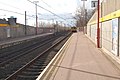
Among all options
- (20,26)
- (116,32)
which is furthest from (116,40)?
(20,26)

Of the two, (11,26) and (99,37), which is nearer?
(99,37)

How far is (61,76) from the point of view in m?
12.0

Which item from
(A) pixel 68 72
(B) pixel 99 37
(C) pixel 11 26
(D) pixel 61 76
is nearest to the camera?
(D) pixel 61 76

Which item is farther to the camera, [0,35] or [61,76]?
[0,35]

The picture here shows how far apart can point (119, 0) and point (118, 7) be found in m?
0.54

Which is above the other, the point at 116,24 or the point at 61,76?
the point at 116,24

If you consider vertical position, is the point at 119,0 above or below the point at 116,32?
above

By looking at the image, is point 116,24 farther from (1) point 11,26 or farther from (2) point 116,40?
(1) point 11,26

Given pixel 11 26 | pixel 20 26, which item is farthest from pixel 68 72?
pixel 20 26

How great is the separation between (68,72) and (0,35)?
46.9 meters

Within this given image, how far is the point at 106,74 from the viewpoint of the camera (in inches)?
480

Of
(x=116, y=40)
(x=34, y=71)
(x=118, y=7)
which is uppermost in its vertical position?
(x=118, y=7)

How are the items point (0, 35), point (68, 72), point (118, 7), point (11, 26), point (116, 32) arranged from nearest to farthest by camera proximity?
point (68, 72), point (118, 7), point (116, 32), point (0, 35), point (11, 26)

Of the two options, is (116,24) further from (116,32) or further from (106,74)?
(106,74)
